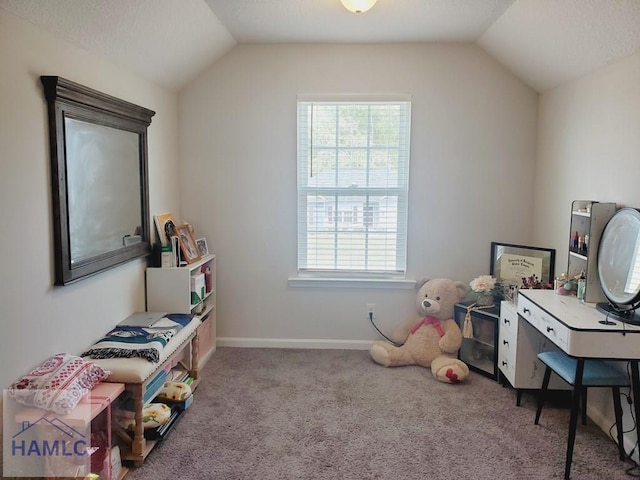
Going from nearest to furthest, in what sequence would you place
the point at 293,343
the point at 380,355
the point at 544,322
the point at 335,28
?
the point at 544,322 < the point at 335,28 < the point at 380,355 < the point at 293,343


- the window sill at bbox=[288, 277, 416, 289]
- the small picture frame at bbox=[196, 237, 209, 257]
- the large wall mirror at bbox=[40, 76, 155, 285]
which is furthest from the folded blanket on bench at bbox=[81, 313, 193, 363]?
the window sill at bbox=[288, 277, 416, 289]

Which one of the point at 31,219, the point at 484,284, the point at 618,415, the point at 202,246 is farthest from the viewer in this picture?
the point at 202,246

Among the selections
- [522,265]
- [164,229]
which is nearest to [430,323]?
[522,265]

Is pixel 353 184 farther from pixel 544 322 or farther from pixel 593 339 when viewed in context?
pixel 593 339

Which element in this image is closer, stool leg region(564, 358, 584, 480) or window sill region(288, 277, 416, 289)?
stool leg region(564, 358, 584, 480)

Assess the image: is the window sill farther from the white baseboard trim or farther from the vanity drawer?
the vanity drawer

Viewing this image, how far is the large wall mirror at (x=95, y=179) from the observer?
2205 mm

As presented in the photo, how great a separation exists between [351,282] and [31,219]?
2.35 metres

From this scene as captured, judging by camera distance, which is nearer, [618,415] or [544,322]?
[618,415]

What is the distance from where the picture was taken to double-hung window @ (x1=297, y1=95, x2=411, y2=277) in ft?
12.0

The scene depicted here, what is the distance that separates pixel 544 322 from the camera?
2.45 metres

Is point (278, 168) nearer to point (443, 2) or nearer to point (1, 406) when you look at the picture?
point (443, 2)

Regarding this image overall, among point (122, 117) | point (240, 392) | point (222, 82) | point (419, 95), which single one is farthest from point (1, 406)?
point (419, 95)

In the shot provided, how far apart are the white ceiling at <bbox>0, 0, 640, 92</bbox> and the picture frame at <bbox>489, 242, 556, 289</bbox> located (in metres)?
1.18
